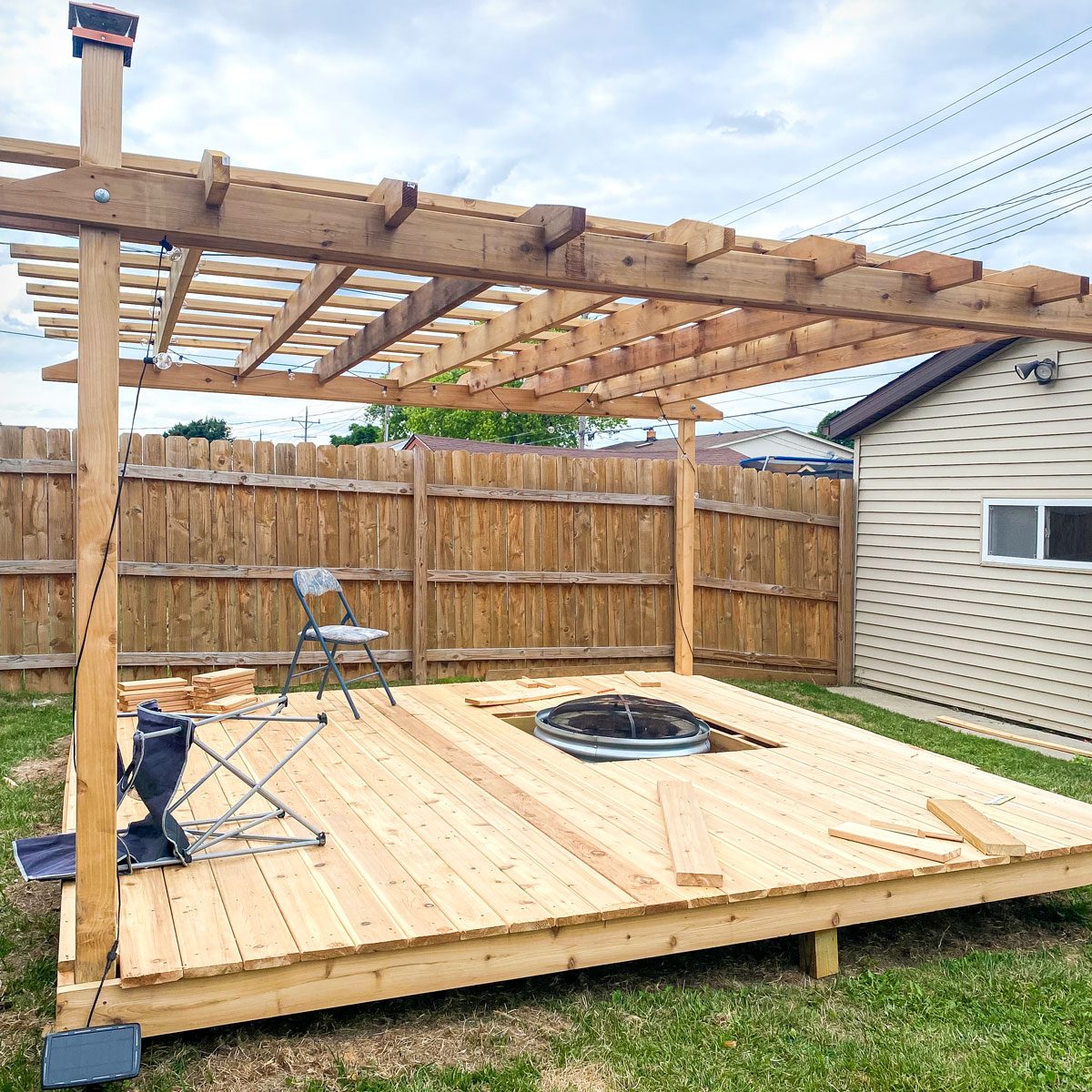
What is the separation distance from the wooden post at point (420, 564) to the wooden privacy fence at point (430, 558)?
15mm

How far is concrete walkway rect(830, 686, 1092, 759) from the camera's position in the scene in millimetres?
6527

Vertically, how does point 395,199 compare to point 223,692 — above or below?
above

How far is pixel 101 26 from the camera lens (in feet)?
7.70

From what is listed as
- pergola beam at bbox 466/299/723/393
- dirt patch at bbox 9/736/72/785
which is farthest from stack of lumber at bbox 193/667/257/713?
pergola beam at bbox 466/299/723/393

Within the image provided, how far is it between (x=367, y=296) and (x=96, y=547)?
285cm

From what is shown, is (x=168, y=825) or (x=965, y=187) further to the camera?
(x=965, y=187)

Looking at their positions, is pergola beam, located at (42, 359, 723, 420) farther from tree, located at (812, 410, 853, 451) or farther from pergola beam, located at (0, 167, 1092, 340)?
pergola beam, located at (0, 167, 1092, 340)

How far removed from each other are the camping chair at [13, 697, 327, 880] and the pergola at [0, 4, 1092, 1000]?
1.07ft

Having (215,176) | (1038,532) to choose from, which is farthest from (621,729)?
(1038,532)

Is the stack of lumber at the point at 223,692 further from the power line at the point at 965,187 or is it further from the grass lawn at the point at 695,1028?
the power line at the point at 965,187

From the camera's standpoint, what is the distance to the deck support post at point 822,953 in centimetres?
304

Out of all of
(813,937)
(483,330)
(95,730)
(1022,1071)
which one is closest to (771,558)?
(483,330)

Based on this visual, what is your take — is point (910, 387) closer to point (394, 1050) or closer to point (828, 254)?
point (828, 254)

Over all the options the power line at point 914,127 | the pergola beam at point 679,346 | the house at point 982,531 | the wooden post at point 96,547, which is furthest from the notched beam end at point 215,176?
the power line at point 914,127
